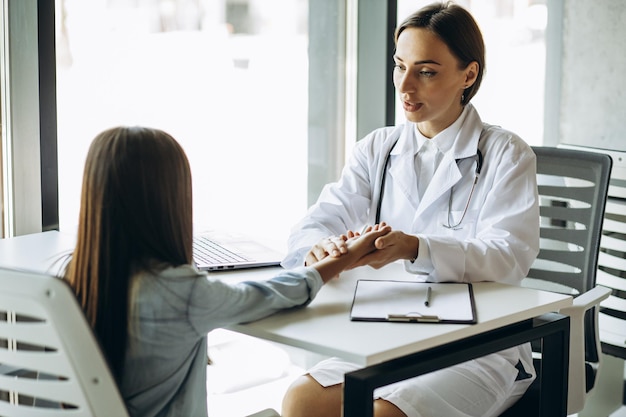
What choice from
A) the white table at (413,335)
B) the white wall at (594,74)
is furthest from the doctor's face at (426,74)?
the white wall at (594,74)

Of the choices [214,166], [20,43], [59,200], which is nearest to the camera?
[20,43]

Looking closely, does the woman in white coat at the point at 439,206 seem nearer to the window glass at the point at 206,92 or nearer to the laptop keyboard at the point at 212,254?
the laptop keyboard at the point at 212,254

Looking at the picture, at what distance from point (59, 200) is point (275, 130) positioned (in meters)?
1.01

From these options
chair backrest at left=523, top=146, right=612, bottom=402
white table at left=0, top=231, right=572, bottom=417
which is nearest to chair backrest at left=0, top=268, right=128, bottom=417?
white table at left=0, top=231, right=572, bottom=417

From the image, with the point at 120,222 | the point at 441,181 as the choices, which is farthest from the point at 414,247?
the point at 120,222

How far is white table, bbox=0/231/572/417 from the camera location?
4.66 ft

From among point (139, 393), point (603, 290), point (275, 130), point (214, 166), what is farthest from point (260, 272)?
point (275, 130)

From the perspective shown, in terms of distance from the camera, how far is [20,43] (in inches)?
91.3

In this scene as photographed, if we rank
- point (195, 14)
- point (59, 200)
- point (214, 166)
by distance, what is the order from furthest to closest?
1. point (214, 166)
2. point (195, 14)
3. point (59, 200)

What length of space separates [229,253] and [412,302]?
551mm

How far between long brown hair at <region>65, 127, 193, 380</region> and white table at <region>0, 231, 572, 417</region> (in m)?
0.24

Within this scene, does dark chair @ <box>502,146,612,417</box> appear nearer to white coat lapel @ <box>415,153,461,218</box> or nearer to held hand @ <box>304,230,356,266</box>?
white coat lapel @ <box>415,153,461,218</box>

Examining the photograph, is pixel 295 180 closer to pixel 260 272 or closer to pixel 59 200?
pixel 59 200

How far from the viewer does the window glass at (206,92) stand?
259 centimetres
